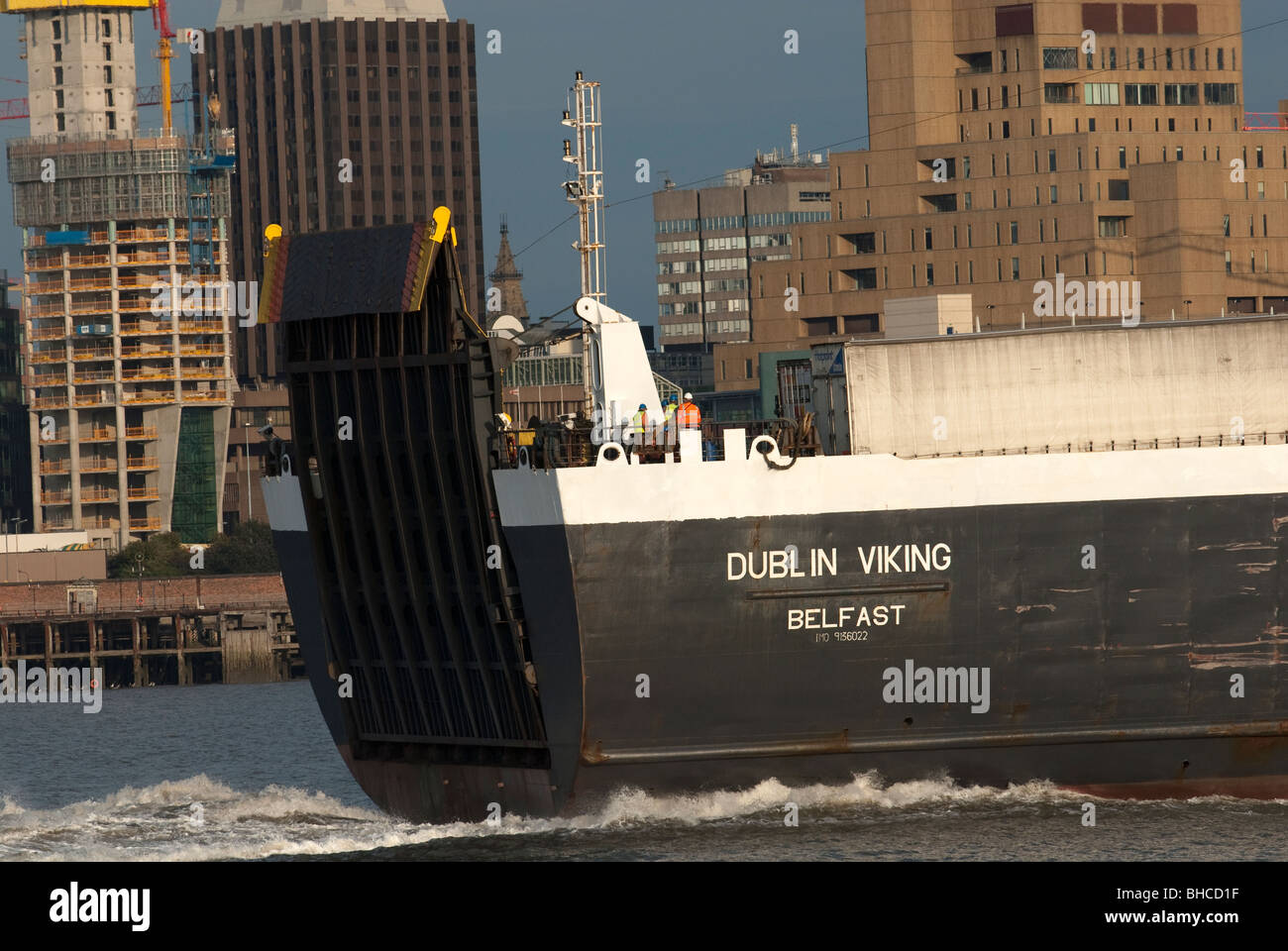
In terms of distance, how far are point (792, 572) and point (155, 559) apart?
347ft

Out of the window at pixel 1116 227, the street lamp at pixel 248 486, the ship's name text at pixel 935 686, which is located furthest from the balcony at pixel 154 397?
the ship's name text at pixel 935 686

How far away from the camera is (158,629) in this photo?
392ft

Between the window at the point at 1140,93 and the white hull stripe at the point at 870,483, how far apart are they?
366 ft

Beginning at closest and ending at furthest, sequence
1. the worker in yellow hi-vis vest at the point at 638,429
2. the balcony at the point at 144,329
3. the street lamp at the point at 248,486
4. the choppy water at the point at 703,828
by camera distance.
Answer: the choppy water at the point at 703,828, the worker in yellow hi-vis vest at the point at 638,429, the balcony at the point at 144,329, the street lamp at the point at 248,486

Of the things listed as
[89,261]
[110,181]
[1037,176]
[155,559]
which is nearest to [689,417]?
[155,559]

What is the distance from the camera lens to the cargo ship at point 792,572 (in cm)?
3378

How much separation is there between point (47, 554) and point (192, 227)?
38.5 meters

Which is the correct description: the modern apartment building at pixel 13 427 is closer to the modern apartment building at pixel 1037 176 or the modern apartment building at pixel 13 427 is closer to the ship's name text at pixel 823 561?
the modern apartment building at pixel 1037 176

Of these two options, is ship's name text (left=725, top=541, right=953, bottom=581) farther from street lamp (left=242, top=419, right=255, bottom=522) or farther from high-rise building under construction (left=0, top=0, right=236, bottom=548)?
street lamp (left=242, top=419, right=255, bottom=522)

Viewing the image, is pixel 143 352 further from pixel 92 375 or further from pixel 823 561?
pixel 823 561


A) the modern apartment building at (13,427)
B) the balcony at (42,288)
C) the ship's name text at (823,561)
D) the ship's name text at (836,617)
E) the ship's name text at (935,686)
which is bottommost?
the ship's name text at (935,686)

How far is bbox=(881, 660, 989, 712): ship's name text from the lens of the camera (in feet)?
112

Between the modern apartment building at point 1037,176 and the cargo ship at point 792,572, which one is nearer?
the cargo ship at point 792,572

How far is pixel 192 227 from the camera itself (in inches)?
6265
